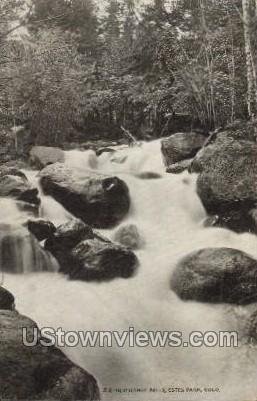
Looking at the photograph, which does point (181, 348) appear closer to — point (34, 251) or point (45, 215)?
point (34, 251)

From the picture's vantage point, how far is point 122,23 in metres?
25.0

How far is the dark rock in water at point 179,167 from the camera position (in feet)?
44.8

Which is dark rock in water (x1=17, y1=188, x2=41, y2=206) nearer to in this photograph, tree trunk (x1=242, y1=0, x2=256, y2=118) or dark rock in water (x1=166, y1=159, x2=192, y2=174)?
dark rock in water (x1=166, y1=159, x2=192, y2=174)

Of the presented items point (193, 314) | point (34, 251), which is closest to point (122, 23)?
point (34, 251)

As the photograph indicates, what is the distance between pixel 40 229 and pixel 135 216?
2.65 meters

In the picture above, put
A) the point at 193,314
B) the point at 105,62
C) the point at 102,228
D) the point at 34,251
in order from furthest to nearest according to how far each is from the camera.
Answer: the point at 105,62 → the point at 102,228 → the point at 34,251 → the point at 193,314

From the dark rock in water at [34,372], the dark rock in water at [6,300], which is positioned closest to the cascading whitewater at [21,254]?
the dark rock in water at [6,300]

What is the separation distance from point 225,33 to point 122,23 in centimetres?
862

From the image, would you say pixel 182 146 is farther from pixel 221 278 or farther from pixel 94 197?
pixel 221 278

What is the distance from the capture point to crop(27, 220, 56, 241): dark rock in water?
10.5 meters

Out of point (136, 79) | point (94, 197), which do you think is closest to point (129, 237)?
point (94, 197)

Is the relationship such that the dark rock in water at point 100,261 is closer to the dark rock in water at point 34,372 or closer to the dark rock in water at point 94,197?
the dark rock in water at point 94,197

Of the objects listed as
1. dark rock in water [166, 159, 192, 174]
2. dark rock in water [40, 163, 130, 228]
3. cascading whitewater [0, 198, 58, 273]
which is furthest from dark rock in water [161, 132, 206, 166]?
cascading whitewater [0, 198, 58, 273]

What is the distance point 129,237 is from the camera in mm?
11031
